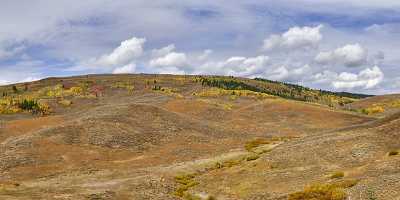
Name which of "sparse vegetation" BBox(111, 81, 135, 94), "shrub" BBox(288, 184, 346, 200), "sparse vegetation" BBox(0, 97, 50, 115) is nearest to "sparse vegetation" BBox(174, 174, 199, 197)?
"shrub" BBox(288, 184, 346, 200)

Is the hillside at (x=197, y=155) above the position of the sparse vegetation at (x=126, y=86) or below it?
below

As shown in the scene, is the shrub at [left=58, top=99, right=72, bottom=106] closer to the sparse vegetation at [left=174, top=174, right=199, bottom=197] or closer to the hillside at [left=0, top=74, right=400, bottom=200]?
the hillside at [left=0, top=74, right=400, bottom=200]

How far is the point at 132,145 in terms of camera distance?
6669 cm

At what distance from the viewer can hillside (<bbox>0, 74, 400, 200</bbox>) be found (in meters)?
37.9

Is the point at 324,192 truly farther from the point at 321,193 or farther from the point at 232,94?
the point at 232,94

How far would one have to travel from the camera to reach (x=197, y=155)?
62094 mm

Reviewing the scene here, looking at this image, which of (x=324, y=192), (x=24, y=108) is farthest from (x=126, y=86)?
(x=324, y=192)

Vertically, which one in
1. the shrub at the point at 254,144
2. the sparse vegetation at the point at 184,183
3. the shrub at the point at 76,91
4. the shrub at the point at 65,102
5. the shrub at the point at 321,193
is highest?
the shrub at the point at 76,91

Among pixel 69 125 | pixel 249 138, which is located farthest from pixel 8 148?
pixel 249 138

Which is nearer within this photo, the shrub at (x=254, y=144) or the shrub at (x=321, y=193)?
the shrub at (x=321, y=193)

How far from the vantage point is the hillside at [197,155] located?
124 ft

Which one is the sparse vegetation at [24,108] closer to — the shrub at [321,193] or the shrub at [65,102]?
the shrub at [65,102]

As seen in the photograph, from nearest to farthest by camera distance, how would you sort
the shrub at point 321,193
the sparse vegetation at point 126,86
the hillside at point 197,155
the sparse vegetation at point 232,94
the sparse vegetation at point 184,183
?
the shrub at point 321,193 → the hillside at point 197,155 → the sparse vegetation at point 184,183 → the sparse vegetation at point 232,94 → the sparse vegetation at point 126,86

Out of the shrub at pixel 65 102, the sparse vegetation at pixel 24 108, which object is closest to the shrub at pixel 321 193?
the sparse vegetation at pixel 24 108
